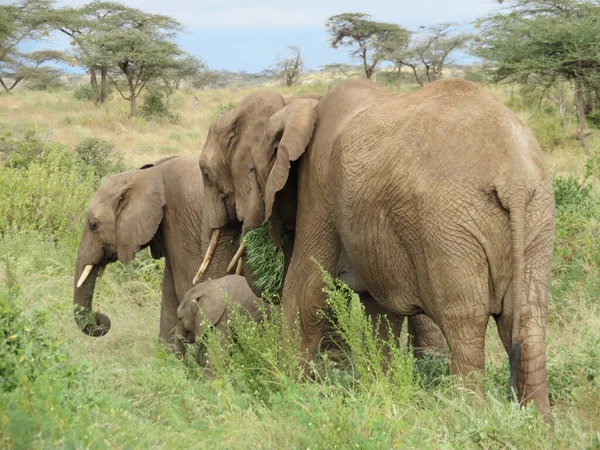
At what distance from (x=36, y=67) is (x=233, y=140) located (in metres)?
36.1

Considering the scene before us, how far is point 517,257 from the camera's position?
346cm

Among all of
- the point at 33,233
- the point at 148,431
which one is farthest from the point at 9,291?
the point at 33,233

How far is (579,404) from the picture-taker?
3840mm

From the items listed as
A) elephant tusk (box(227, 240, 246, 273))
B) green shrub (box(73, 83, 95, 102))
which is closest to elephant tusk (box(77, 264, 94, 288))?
elephant tusk (box(227, 240, 246, 273))

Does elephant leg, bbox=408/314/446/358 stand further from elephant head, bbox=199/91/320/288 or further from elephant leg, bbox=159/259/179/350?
elephant leg, bbox=159/259/179/350

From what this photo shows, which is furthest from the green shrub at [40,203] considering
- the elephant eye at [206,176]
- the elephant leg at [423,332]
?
A: the elephant leg at [423,332]

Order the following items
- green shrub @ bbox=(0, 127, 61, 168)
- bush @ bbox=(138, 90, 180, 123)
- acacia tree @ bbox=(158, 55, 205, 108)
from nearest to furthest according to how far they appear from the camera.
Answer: green shrub @ bbox=(0, 127, 61, 168) → bush @ bbox=(138, 90, 180, 123) → acacia tree @ bbox=(158, 55, 205, 108)

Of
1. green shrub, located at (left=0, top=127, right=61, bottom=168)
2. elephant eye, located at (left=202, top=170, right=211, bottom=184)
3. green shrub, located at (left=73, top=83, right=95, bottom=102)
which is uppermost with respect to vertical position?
elephant eye, located at (left=202, top=170, right=211, bottom=184)

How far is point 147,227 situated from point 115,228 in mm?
241

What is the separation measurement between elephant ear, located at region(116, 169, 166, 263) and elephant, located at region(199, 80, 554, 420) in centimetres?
201

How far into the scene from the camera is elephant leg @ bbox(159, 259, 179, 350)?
613 cm

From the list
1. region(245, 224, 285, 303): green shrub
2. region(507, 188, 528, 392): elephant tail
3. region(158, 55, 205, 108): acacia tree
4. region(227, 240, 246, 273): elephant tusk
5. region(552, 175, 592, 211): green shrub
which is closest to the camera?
region(507, 188, 528, 392): elephant tail

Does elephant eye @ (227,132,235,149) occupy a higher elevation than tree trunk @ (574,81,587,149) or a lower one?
higher

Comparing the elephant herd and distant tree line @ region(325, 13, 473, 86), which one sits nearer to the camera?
the elephant herd
